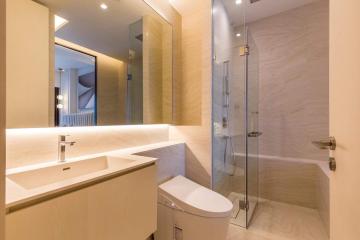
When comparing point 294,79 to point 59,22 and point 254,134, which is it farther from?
point 59,22

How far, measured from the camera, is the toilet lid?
136cm

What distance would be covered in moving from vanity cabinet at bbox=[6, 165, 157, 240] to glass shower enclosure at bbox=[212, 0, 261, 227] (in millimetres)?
1129

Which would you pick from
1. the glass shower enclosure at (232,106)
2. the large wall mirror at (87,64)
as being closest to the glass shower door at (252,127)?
the glass shower enclosure at (232,106)

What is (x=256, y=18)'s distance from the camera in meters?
2.81

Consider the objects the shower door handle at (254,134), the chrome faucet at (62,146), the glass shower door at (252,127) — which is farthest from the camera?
the shower door handle at (254,134)

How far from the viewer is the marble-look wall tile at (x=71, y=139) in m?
1.08

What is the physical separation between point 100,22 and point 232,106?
158 centimetres

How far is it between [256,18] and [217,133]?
1881 mm

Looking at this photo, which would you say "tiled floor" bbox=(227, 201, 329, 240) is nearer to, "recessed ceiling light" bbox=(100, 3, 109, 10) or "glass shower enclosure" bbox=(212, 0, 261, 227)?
"glass shower enclosure" bbox=(212, 0, 261, 227)

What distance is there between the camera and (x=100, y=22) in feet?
5.06

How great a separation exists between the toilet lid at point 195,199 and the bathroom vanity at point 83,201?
0.90 feet

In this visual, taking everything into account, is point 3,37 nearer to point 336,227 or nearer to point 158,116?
point 336,227

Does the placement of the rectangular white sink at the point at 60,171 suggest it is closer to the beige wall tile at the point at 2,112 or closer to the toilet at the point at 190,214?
the toilet at the point at 190,214

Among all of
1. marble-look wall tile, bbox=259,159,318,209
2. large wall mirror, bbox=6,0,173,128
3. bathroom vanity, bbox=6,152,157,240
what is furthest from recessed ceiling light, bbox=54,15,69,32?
marble-look wall tile, bbox=259,159,318,209
